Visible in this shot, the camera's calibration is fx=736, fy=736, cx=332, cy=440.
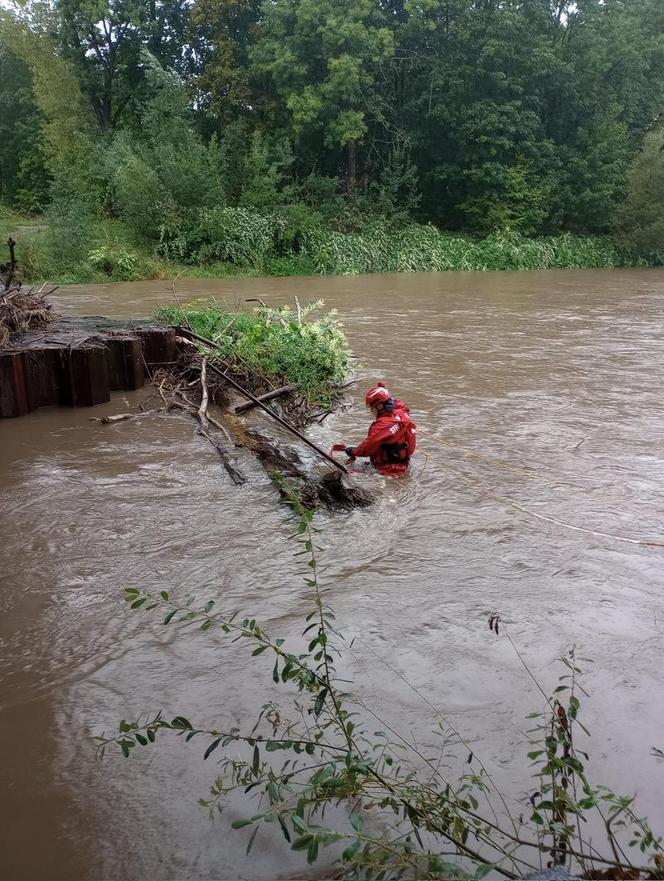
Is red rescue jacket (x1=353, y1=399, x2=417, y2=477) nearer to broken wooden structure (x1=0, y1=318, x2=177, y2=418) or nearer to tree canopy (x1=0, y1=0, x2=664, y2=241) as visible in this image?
broken wooden structure (x1=0, y1=318, x2=177, y2=418)

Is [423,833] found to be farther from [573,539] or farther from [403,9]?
[403,9]

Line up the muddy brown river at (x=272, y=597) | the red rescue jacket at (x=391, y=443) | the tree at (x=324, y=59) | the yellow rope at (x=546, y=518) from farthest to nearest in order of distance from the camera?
1. the tree at (x=324, y=59)
2. the red rescue jacket at (x=391, y=443)
3. the yellow rope at (x=546, y=518)
4. the muddy brown river at (x=272, y=597)

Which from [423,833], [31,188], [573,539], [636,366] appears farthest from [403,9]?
[423,833]

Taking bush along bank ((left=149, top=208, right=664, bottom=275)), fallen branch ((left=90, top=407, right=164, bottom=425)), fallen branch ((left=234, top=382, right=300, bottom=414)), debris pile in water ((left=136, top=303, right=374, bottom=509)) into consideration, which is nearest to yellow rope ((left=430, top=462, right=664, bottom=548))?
debris pile in water ((left=136, top=303, right=374, bottom=509))

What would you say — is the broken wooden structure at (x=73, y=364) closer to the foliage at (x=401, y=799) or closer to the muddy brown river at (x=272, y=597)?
the muddy brown river at (x=272, y=597)

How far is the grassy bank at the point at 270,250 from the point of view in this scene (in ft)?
75.4

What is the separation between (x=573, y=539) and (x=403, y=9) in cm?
3785

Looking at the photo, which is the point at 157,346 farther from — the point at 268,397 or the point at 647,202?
the point at 647,202

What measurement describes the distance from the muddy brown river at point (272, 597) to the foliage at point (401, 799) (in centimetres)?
11

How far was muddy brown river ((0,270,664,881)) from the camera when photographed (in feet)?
8.45

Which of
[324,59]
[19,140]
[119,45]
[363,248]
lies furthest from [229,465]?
[19,140]

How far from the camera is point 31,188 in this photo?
3800cm

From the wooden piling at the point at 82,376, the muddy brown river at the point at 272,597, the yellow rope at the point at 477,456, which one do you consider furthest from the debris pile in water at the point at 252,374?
the yellow rope at the point at 477,456

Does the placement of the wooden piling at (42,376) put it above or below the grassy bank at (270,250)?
below
